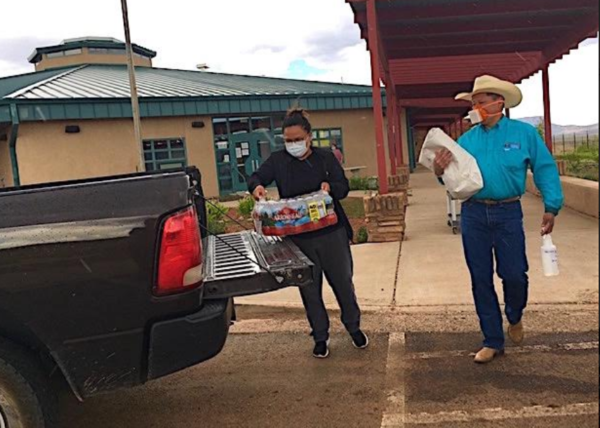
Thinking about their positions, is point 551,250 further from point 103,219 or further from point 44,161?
point 44,161

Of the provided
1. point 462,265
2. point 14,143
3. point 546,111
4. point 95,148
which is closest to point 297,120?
point 462,265

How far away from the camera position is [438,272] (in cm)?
653

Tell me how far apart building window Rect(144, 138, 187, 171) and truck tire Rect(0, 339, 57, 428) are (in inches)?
714

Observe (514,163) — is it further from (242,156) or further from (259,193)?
(242,156)

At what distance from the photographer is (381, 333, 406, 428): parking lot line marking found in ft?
11.0

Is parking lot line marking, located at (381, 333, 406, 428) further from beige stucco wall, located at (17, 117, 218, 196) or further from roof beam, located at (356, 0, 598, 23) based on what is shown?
beige stucco wall, located at (17, 117, 218, 196)

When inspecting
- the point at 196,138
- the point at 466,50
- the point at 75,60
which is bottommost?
the point at 196,138

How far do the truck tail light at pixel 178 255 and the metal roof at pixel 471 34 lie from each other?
6.29 m

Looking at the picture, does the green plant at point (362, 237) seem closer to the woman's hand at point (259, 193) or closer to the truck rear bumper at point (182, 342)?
the woman's hand at point (259, 193)

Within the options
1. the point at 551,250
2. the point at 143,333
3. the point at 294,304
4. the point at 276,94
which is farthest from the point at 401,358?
the point at 276,94

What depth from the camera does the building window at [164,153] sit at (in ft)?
67.5

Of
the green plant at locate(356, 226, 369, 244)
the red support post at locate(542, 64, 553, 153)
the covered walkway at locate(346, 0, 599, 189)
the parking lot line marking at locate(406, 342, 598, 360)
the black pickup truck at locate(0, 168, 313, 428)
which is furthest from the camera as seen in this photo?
the red support post at locate(542, 64, 553, 153)

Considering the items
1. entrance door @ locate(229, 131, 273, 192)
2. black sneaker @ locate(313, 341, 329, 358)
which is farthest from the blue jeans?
entrance door @ locate(229, 131, 273, 192)

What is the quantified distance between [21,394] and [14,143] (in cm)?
1788
